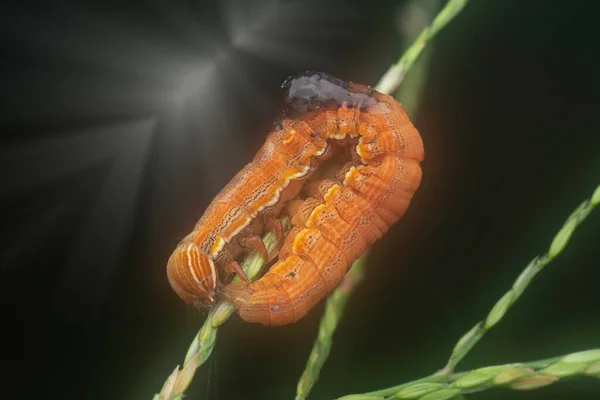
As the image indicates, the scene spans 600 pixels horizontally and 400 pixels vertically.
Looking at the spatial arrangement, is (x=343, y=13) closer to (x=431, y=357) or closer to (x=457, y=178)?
(x=457, y=178)

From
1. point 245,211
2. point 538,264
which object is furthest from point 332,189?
point 538,264

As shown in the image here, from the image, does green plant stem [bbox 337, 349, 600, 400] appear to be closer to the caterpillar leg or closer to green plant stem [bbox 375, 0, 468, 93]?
the caterpillar leg

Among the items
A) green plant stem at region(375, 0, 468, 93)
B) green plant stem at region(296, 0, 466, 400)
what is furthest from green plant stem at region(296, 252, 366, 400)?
green plant stem at region(375, 0, 468, 93)

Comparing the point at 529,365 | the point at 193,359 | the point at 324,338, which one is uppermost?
the point at 193,359

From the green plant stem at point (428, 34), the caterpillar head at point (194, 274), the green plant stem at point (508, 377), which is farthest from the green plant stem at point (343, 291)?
the caterpillar head at point (194, 274)

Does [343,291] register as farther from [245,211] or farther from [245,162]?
[245,162]

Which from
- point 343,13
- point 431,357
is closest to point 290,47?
point 343,13
